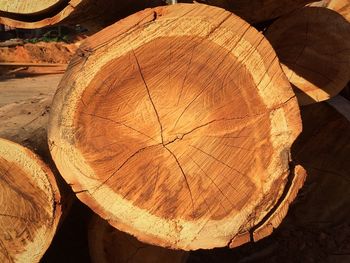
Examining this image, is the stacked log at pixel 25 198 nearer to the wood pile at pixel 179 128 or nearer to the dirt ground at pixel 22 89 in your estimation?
the wood pile at pixel 179 128

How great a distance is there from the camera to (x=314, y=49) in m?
2.79

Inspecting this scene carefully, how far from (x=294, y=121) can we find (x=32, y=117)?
1.22m

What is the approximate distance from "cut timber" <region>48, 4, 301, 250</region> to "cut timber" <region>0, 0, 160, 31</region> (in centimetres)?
22

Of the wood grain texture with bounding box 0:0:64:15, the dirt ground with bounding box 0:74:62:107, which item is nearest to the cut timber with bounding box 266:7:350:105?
the wood grain texture with bounding box 0:0:64:15

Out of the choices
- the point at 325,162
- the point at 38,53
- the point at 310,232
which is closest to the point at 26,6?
the point at 325,162

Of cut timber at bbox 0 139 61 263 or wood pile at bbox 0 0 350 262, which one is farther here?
cut timber at bbox 0 139 61 263

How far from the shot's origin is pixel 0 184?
5.99ft

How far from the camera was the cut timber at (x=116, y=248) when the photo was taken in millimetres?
2165

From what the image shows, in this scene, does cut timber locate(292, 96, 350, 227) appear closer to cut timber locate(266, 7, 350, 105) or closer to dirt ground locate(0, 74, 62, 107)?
cut timber locate(266, 7, 350, 105)

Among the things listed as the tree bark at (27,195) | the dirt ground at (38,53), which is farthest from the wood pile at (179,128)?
the dirt ground at (38,53)

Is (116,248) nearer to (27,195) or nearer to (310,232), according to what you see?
(27,195)

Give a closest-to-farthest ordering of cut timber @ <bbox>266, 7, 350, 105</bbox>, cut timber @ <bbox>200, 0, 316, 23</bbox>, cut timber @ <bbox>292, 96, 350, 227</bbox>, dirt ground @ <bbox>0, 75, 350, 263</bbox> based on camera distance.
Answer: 1. cut timber @ <bbox>200, 0, 316, 23</bbox>
2. cut timber @ <bbox>266, 7, 350, 105</bbox>
3. dirt ground @ <bbox>0, 75, 350, 263</bbox>
4. cut timber @ <bbox>292, 96, 350, 227</bbox>

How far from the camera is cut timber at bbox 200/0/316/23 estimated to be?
7.08 ft

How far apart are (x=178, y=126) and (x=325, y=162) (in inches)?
73.9
